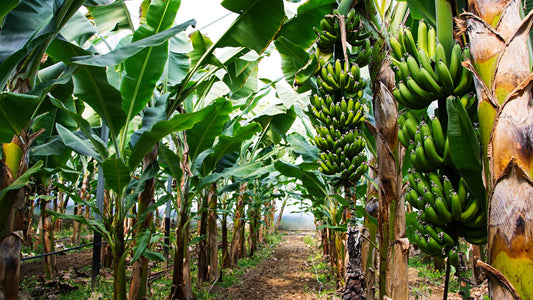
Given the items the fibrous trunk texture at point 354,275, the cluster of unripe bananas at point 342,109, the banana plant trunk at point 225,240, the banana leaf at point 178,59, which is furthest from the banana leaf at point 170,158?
the banana plant trunk at point 225,240

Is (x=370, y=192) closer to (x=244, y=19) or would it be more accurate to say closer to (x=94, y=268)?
(x=244, y=19)

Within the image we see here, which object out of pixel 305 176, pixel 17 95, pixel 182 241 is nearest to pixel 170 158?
pixel 182 241

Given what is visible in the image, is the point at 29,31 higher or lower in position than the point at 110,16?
lower

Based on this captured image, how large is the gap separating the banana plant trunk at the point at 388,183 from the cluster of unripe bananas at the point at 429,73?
11.4 inches

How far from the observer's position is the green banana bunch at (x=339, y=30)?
73.6 inches

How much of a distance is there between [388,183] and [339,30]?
102cm

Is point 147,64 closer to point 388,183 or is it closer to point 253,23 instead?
point 253,23

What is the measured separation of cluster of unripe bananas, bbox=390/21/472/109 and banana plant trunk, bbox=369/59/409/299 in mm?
290

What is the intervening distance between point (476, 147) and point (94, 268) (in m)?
3.58

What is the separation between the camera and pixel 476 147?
1.00 m

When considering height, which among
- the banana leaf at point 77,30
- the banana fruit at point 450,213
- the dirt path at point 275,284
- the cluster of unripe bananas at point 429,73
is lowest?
the dirt path at point 275,284

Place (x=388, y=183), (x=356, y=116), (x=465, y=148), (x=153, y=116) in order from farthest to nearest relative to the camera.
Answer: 1. (x=153, y=116)
2. (x=356, y=116)
3. (x=388, y=183)
4. (x=465, y=148)

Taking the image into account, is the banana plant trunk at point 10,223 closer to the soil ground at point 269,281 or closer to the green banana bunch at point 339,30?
the green banana bunch at point 339,30

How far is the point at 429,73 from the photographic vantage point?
1.17 metres
